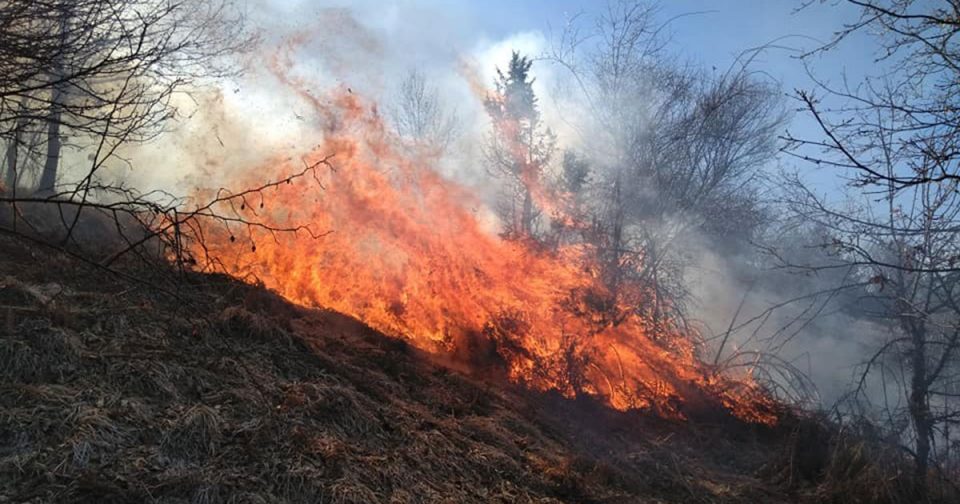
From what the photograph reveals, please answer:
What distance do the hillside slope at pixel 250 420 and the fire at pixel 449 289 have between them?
1987mm

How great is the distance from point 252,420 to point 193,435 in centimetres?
Result: 56

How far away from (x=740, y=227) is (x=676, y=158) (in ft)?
11.4

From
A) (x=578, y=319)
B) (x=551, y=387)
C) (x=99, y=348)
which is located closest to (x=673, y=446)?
(x=551, y=387)

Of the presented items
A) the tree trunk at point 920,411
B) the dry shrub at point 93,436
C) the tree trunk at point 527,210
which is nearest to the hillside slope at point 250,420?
the dry shrub at point 93,436

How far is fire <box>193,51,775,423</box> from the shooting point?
10.8 meters

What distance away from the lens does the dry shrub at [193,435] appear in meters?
4.23

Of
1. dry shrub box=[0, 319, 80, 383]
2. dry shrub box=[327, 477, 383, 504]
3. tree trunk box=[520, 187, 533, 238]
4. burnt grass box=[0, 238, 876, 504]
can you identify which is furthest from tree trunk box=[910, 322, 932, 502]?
tree trunk box=[520, 187, 533, 238]

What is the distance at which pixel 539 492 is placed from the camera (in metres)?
5.73

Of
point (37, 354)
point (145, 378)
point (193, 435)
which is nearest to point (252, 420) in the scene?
point (193, 435)

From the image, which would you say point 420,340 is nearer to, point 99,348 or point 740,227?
point 99,348

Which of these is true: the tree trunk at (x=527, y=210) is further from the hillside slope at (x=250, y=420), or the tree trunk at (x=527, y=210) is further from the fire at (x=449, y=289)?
the hillside slope at (x=250, y=420)

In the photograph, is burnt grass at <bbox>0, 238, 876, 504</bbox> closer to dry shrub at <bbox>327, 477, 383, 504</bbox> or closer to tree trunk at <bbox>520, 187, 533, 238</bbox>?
dry shrub at <bbox>327, 477, 383, 504</bbox>

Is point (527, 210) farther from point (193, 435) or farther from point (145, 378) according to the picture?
point (193, 435)

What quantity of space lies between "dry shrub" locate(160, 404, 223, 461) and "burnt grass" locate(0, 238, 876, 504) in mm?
12
